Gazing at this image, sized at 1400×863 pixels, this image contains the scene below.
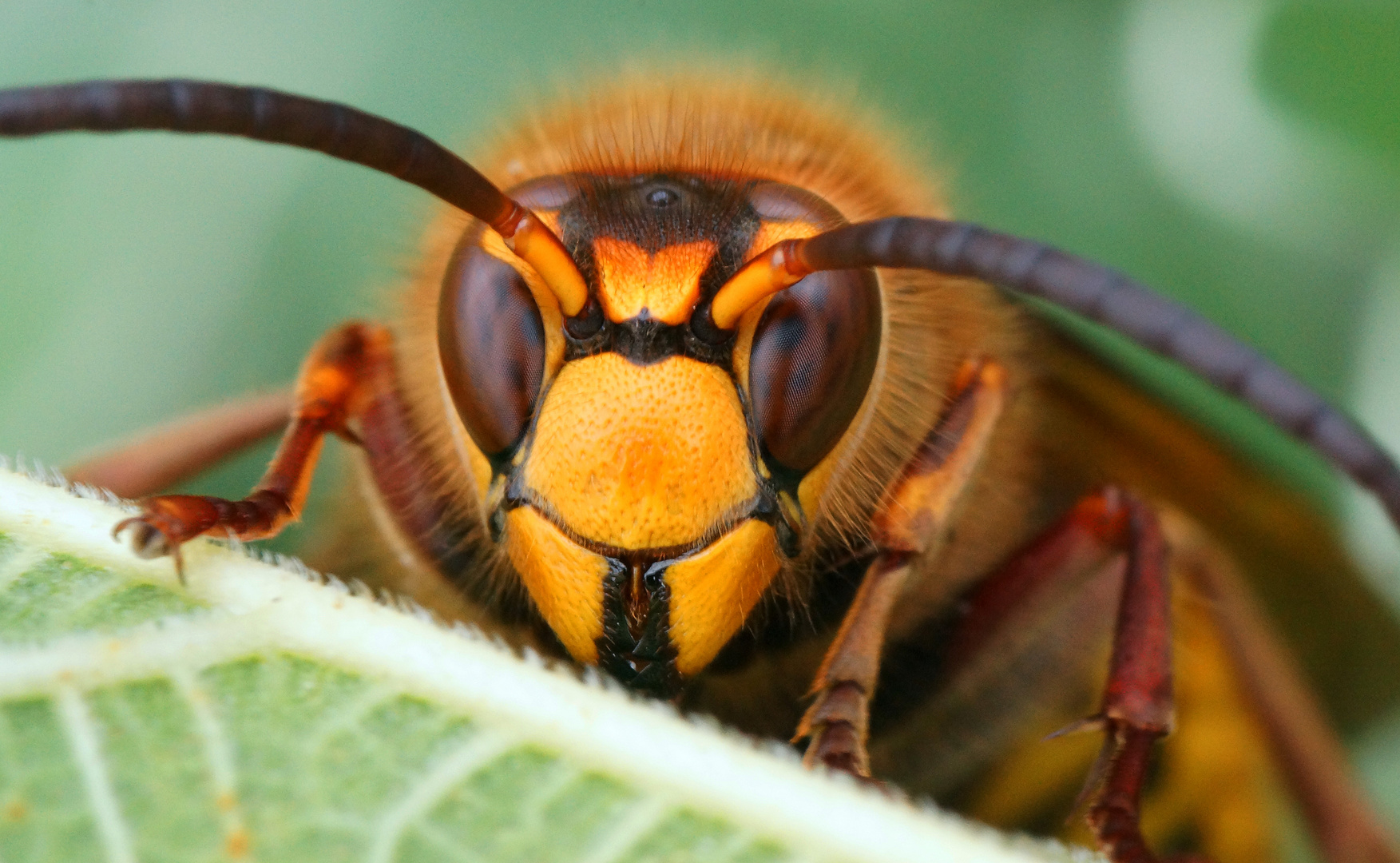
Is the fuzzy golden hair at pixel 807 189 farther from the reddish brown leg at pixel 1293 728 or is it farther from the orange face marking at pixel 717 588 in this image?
the reddish brown leg at pixel 1293 728

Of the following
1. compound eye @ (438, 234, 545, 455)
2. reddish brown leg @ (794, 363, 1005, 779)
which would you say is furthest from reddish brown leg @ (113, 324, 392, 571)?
reddish brown leg @ (794, 363, 1005, 779)

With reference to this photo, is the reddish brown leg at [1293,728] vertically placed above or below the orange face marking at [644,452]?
below

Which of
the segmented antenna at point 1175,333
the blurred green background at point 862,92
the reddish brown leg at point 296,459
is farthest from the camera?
the blurred green background at point 862,92

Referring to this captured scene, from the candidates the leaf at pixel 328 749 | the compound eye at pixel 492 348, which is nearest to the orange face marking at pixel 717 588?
the leaf at pixel 328 749

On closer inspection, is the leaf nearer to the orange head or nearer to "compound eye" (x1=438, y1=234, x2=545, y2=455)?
the orange head

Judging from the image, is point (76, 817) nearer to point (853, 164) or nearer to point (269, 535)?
point (269, 535)

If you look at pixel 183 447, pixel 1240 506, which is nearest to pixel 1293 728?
pixel 1240 506

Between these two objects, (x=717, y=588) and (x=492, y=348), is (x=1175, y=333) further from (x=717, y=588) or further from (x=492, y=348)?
(x=492, y=348)
